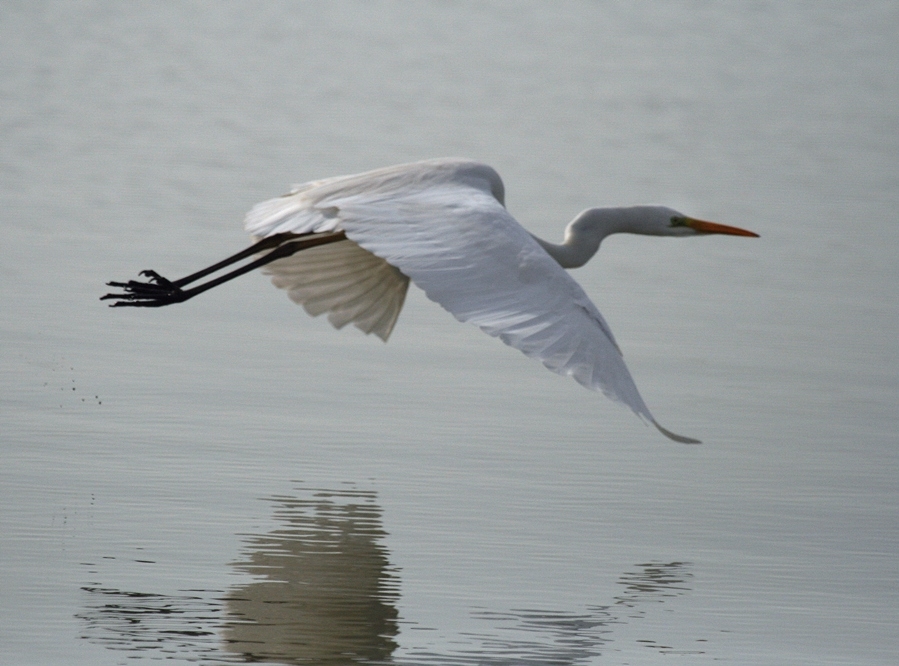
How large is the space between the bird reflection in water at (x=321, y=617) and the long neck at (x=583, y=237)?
1.78 metres

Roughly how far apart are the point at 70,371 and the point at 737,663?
12.1 feet

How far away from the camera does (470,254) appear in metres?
5.67

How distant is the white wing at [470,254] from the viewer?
5.20 metres

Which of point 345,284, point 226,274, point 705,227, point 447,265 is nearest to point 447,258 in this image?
point 447,265

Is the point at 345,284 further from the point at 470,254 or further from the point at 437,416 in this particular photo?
the point at 470,254

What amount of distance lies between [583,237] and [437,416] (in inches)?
37.6

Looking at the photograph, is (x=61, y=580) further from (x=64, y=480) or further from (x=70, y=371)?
(x=70, y=371)

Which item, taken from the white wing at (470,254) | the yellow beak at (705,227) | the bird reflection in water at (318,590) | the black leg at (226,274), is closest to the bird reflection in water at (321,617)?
the bird reflection in water at (318,590)

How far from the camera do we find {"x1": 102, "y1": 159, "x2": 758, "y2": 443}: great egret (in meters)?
5.26

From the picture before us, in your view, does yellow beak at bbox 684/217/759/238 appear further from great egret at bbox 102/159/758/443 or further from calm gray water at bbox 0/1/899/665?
calm gray water at bbox 0/1/899/665

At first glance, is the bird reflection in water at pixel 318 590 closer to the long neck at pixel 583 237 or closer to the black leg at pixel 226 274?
the black leg at pixel 226 274

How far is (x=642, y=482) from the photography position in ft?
22.5

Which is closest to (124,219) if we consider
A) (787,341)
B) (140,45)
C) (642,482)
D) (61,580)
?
(787,341)

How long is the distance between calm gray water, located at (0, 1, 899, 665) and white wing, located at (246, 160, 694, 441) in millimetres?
811
